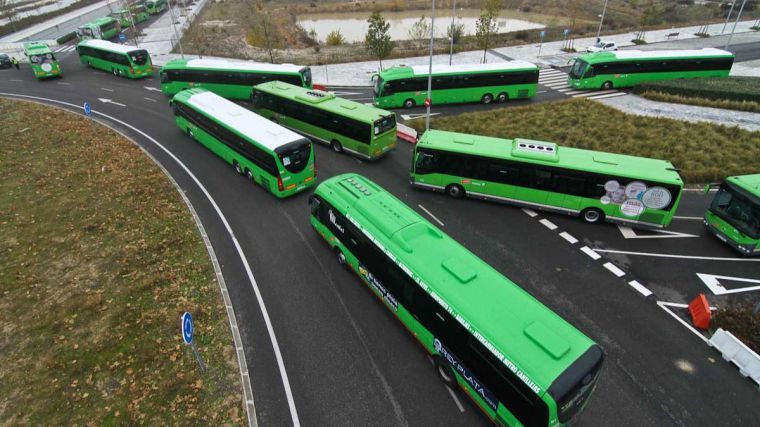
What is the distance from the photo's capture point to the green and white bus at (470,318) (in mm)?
8852

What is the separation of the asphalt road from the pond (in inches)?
2273

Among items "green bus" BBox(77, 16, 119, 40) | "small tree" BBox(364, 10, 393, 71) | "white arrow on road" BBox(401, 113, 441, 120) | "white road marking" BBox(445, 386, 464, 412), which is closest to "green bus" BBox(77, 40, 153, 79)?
"green bus" BBox(77, 16, 119, 40)

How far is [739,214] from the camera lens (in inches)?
670

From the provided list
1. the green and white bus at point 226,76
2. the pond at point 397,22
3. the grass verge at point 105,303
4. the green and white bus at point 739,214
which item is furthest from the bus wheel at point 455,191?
the pond at point 397,22

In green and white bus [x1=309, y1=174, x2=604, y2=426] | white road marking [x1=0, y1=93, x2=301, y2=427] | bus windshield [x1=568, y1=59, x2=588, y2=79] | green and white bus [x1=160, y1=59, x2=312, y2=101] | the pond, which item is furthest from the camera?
the pond

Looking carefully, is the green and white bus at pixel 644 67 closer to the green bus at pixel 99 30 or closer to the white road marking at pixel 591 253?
the white road marking at pixel 591 253

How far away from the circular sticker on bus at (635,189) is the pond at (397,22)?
5863 centimetres

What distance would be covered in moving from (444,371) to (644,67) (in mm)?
39061

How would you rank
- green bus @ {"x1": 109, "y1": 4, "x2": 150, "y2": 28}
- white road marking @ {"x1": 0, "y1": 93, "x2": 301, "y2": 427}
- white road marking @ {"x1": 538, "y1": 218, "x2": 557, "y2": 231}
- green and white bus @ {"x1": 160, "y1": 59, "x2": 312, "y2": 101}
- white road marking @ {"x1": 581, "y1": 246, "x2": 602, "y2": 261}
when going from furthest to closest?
green bus @ {"x1": 109, "y1": 4, "x2": 150, "y2": 28} → green and white bus @ {"x1": 160, "y1": 59, "x2": 312, "y2": 101} → white road marking @ {"x1": 538, "y1": 218, "x2": 557, "y2": 231} → white road marking @ {"x1": 581, "y1": 246, "x2": 602, "y2": 261} → white road marking @ {"x1": 0, "y1": 93, "x2": 301, "y2": 427}

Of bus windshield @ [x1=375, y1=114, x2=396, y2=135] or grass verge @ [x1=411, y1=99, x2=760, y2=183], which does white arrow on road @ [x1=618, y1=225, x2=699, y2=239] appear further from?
bus windshield @ [x1=375, y1=114, x2=396, y2=135]

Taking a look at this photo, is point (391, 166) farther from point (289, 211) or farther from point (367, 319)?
point (367, 319)

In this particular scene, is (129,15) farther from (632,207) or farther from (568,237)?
(632,207)

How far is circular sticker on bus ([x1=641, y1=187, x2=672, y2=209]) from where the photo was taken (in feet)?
57.3

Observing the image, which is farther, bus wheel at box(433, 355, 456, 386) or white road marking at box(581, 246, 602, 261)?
white road marking at box(581, 246, 602, 261)
